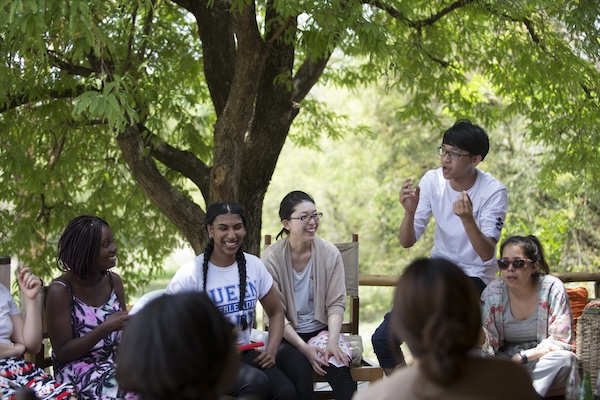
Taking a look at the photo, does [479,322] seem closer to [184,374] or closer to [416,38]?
[184,374]

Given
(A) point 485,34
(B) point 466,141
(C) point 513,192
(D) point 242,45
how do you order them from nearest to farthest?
(B) point 466,141 < (D) point 242,45 < (A) point 485,34 < (C) point 513,192

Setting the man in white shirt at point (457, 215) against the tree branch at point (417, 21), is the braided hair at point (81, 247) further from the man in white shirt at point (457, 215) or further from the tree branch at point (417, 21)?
the tree branch at point (417, 21)

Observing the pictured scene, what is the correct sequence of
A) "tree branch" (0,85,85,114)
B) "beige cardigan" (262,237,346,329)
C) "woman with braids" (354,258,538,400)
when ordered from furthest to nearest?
"tree branch" (0,85,85,114), "beige cardigan" (262,237,346,329), "woman with braids" (354,258,538,400)

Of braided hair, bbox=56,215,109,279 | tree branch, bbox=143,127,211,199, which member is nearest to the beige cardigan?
braided hair, bbox=56,215,109,279

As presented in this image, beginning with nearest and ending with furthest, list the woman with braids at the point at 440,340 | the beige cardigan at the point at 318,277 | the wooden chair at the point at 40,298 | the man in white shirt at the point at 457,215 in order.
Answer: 1. the woman with braids at the point at 440,340
2. the wooden chair at the point at 40,298
3. the man in white shirt at the point at 457,215
4. the beige cardigan at the point at 318,277

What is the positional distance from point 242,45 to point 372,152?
11370 mm

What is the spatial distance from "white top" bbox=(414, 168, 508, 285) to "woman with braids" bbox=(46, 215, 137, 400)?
1.58 meters

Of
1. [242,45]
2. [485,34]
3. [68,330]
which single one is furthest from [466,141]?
[485,34]

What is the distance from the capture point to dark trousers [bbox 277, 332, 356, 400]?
11.5ft

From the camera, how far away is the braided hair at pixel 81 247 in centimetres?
324

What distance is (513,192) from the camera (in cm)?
1217

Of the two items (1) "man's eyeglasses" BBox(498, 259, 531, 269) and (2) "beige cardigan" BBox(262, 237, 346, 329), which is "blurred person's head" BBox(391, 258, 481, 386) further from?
(2) "beige cardigan" BBox(262, 237, 346, 329)

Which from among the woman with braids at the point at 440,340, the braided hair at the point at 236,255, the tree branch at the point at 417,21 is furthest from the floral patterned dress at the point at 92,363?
the tree branch at the point at 417,21

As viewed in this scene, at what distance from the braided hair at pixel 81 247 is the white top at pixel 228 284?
38cm
